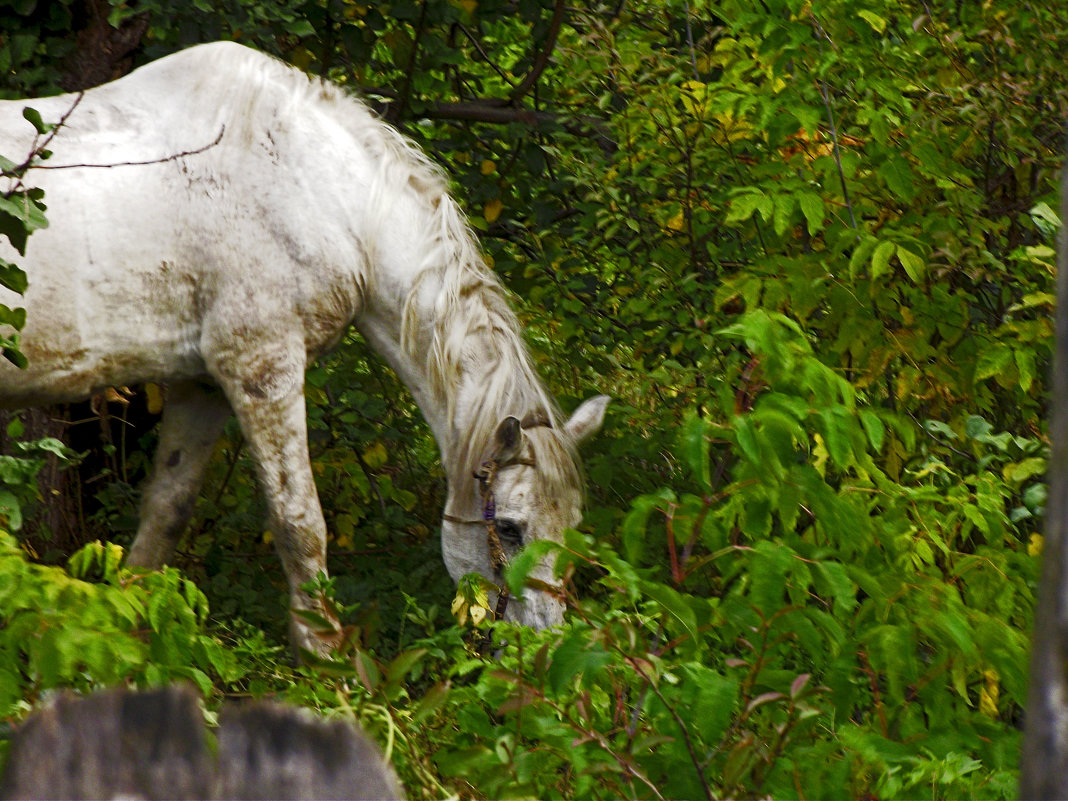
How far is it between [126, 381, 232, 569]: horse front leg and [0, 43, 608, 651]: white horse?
16.4 inches

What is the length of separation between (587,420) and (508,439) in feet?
1.25

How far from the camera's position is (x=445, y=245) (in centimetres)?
405

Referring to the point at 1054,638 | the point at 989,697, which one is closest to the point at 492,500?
the point at 989,697

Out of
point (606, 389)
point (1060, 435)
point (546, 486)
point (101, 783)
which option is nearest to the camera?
point (1060, 435)

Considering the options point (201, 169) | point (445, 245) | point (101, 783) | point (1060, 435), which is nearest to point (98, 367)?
point (201, 169)

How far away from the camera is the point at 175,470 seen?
4500 mm

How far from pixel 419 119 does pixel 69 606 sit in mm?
3814

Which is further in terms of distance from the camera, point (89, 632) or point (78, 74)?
→ point (78, 74)

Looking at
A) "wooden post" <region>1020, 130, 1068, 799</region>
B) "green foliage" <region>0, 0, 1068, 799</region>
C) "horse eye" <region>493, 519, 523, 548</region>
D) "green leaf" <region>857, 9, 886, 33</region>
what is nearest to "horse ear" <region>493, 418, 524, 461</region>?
"horse eye" <region>493, 519, 523, 548</region>

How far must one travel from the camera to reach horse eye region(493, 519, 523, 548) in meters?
3.87

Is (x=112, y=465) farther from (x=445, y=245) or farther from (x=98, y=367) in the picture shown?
(x=445, y=245)

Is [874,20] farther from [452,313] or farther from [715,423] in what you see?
[715,423]

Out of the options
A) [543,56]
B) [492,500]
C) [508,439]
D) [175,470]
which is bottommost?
[175,470]

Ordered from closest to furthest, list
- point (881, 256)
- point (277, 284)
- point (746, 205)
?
point (881, 256)
point (746, 205)
point (277, 284)
